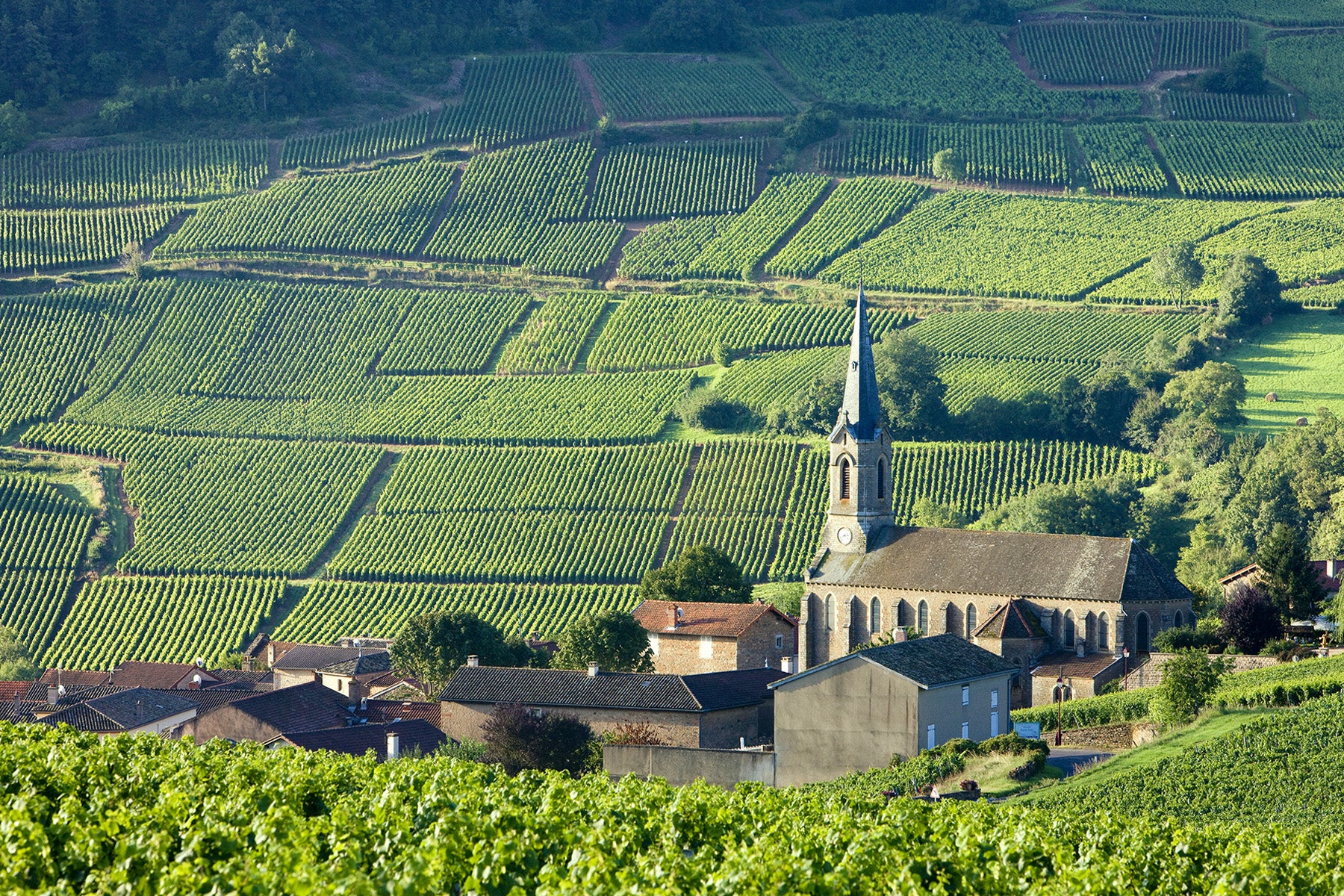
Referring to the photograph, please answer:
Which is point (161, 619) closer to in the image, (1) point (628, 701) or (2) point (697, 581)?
(2) point (697, 581)

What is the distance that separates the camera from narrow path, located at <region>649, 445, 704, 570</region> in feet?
255

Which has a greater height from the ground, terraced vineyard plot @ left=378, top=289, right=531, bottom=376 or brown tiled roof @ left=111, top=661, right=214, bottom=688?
terraced vineyard plot @ left=378, top=289, right=531, bottom=376

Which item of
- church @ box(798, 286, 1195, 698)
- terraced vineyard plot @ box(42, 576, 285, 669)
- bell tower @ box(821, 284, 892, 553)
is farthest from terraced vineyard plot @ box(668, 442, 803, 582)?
terraced vineyard plot @ box(42, 576, 285, 669)

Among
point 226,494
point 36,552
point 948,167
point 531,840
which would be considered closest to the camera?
point 531,840

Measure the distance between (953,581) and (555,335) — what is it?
134 ft

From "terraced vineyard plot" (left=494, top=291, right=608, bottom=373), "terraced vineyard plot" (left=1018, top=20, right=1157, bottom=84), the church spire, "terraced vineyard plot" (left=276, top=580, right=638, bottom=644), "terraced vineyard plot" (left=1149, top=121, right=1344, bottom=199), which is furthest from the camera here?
"terraced vineyard plot" (left=1018, top=20, right=1157, bottom=84)

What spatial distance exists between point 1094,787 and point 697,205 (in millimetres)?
78271

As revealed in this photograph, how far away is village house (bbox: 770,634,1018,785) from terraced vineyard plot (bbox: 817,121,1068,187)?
70326 mm

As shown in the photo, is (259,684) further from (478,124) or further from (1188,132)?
Answer: (1188,132)

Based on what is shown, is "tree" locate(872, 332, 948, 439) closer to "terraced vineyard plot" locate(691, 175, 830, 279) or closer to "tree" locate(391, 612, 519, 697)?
"terraced vineyard plot" locate(691, 175, 830, 279)

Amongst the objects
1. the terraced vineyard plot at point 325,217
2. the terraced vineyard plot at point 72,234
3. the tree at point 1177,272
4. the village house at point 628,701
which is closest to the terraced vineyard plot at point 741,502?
the village house at point 628,701

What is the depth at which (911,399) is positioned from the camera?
85062 millimetres

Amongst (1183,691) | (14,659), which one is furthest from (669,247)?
(1183,691)

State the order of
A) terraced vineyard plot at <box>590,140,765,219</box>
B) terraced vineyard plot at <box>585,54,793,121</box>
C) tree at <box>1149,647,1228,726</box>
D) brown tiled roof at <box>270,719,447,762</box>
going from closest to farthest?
tree at <box>1149,647,1228,726</box> < brown tiled roof at <box>270,719,447,762</box> < terraced vineyard plot at <box>590,140,765,219</box> < terraced vineyard plot at <box>585,54,793,121</box>
